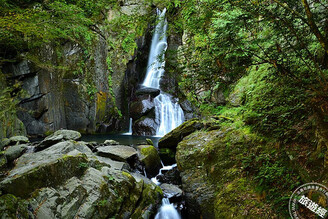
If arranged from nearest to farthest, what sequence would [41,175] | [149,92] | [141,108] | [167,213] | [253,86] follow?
[41,175]
[253,86]
[167,213]
[141,108]
[149,92]

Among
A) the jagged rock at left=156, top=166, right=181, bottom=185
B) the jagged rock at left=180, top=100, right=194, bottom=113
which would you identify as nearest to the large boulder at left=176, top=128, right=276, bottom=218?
the jagged rock at left=156, top=166, right=181, bottom=185

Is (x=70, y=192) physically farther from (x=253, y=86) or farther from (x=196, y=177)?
(x=253, y=86)

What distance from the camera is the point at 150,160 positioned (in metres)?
7.42

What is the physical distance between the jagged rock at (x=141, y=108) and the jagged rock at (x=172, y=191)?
38.8 ft

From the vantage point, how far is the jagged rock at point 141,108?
57.9 feet

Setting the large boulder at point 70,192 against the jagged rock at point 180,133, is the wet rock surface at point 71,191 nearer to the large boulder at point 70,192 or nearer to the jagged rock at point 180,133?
the large boulder at point 70,192

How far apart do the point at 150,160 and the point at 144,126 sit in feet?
30.7

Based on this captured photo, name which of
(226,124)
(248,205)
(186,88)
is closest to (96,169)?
(186,88)

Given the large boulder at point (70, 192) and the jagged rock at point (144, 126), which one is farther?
the jagged rock at point (144, 126)

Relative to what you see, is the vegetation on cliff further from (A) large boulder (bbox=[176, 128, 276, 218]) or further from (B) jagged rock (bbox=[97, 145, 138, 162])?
(B) jagged rock (bbox=[97, 145, 138, 162])

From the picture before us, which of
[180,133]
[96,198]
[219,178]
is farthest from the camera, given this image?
[180,133]

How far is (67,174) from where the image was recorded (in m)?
3.83

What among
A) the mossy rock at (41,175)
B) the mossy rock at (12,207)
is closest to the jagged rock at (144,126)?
the mossy rock at (41,175)

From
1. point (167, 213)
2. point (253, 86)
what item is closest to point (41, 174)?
point (167, 213)
